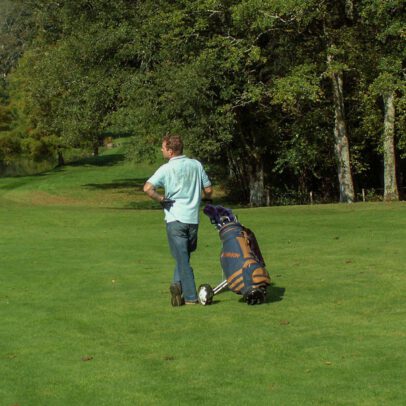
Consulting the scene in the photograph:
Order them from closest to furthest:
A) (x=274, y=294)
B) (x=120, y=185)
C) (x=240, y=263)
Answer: (x=240, y=263)
(x=274, y=294)
(x=120, y=185)

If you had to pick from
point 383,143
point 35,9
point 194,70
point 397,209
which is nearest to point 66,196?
point 35,9

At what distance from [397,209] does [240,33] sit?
13.4 meters

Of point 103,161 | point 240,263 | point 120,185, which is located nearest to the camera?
point 240,263

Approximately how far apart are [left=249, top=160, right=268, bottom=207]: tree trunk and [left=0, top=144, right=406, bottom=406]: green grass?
2101cm

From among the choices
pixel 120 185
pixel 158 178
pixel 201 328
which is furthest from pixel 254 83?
pixel 201 328

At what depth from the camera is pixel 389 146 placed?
110 ft

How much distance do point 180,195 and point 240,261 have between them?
3.60ft

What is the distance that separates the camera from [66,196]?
50.0m

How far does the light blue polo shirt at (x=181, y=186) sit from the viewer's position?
10.9m

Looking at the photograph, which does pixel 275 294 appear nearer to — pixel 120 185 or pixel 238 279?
pixel 238 279

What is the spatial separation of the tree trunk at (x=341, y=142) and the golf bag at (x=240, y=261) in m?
23.3

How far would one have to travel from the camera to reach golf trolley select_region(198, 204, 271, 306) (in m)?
10.8

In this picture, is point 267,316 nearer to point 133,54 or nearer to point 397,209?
point 397,209

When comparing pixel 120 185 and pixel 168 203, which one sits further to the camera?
pixel 120 185
